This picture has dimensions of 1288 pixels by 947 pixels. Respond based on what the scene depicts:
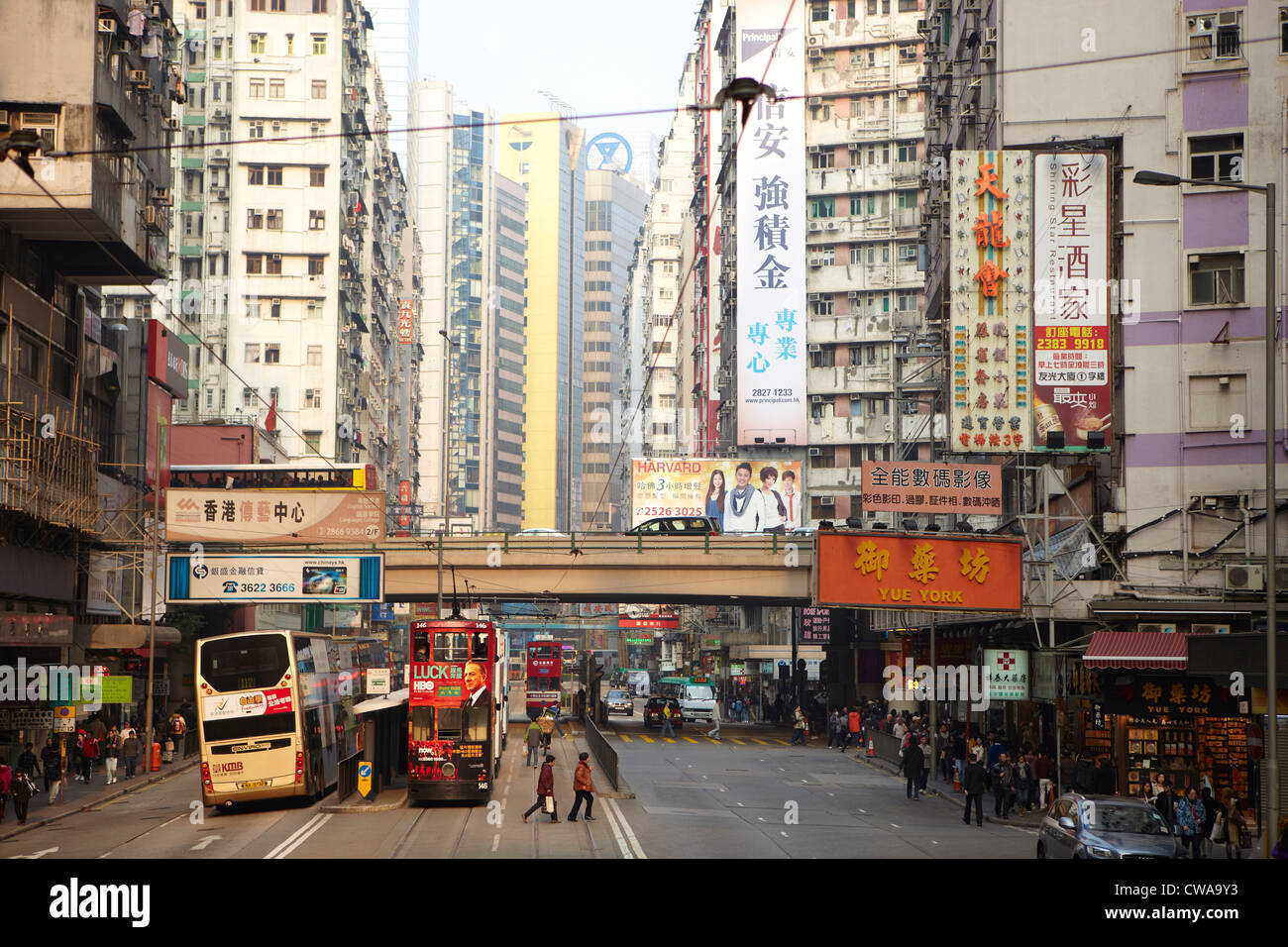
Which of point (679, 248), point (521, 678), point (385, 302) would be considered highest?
point (679, 248)

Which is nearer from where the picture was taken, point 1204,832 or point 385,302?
point 1204,832

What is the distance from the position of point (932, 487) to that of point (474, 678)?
1222 cm

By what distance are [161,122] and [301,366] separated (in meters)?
39.6

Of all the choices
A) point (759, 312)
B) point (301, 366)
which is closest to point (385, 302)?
point (301, 366)

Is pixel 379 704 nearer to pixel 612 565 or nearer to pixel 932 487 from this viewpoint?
pixel 932 487

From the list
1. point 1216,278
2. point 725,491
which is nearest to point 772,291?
point 725,491

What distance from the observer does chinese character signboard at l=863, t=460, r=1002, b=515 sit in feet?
114

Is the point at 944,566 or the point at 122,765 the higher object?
the point at 944,566

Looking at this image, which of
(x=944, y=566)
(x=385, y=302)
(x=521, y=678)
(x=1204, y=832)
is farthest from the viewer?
(x=521, y=678)

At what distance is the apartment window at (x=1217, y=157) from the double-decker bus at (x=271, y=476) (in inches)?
1372

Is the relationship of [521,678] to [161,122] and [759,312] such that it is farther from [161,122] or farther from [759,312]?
[161,122]

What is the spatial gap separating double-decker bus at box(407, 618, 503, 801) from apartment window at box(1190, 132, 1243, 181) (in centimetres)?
2217
